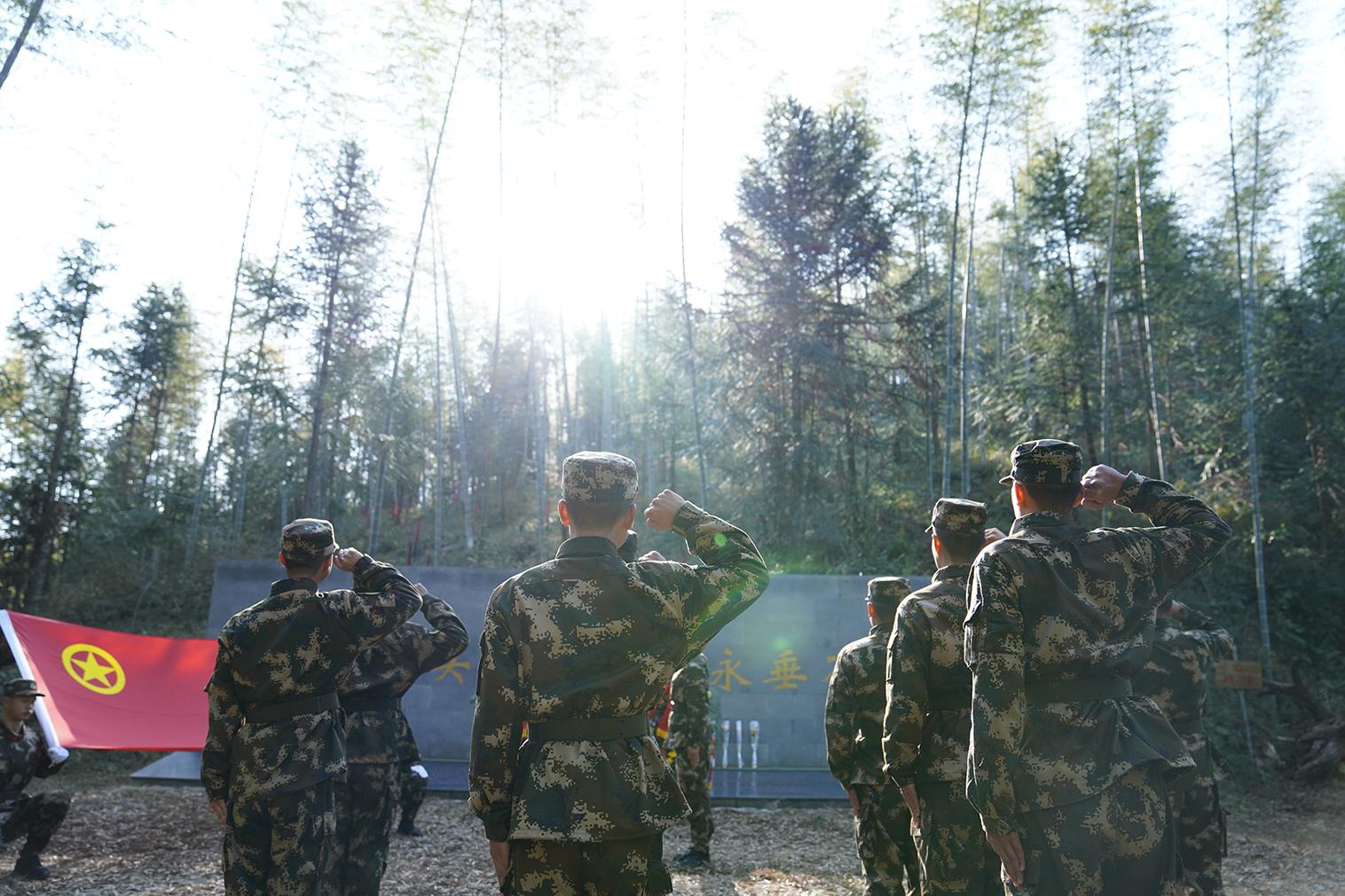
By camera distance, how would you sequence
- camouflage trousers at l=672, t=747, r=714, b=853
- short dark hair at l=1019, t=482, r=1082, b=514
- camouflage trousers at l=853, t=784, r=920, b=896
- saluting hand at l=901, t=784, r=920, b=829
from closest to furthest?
short dark hair at l=1019, t=482, r=1082, b=514 → saluting hand at l=901, t=784, r=920, b=829 → camouflage trousers at l=853, t=784, r=920, b=896 → camouflage trousers at l=672, t=747, r=714, b=853

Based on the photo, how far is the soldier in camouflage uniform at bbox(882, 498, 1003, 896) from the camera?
282 cm

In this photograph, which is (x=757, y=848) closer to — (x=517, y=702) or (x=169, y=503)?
(x=517, y=702)

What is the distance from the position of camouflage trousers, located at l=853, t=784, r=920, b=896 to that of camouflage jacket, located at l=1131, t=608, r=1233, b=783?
1.25m

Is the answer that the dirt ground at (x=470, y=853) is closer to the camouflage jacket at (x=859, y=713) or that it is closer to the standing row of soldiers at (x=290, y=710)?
the camouflage jacket at (x=859, y=713)

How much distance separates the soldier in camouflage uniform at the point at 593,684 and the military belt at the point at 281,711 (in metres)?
1.32

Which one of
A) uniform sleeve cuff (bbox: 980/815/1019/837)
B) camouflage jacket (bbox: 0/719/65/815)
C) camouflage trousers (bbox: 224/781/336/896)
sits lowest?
camouflage jacket (bbox: 0/719/65/815)

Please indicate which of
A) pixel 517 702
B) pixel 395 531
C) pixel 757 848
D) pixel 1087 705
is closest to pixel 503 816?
pixel 517 702

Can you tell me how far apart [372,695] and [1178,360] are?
13772mm

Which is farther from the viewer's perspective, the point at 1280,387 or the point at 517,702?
the point at 1280,387

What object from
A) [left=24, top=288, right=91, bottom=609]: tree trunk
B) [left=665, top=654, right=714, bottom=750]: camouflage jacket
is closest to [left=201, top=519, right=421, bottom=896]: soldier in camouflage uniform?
[left=665, top=654, right=714, bottom=750]: camouflage jacket

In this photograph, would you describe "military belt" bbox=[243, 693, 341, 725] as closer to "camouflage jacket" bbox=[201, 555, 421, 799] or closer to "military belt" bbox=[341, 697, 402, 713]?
"camouflage jacket" bbox=[201, 555, 421, 799]

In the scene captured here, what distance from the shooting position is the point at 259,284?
47.4 ft

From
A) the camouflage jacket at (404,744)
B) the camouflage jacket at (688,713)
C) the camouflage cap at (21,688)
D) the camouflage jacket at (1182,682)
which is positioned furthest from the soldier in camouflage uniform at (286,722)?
the camouflage jacket at (1182,682)

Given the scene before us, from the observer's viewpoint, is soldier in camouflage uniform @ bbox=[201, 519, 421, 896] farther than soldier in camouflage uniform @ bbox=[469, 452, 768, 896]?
Yes
